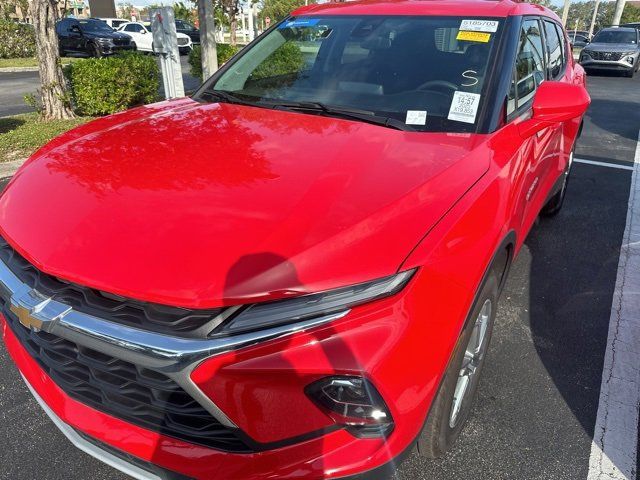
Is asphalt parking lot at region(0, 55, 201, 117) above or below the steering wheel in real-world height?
below

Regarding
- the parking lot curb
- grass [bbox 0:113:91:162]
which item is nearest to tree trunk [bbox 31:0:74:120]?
Answer: grass [bbox 0:113:91:162]

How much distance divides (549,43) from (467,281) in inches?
106

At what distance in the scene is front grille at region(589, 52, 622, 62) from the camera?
16.4 metres

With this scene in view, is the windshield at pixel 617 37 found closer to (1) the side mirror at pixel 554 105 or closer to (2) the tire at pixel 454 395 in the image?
(1) the side mirror at pixel 554 105

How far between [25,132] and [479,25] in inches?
282

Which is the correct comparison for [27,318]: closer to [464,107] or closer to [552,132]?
[464,107]

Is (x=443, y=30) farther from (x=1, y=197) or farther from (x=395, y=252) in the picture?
(x=1, y=197)

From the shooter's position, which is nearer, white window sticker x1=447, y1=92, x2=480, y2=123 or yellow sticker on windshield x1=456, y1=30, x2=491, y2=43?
white window sticker x1=447, y1=92, x2=480, y2=123

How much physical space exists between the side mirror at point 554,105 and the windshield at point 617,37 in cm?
1887

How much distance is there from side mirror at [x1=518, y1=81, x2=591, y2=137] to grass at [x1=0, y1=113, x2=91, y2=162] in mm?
6061

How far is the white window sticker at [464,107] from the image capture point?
224cm

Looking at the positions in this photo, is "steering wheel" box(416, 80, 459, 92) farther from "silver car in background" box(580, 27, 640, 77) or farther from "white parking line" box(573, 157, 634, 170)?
"silver car in background" box(580, 27, 640, 77)

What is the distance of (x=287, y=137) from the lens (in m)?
2.10

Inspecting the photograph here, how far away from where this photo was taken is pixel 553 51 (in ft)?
12.1
